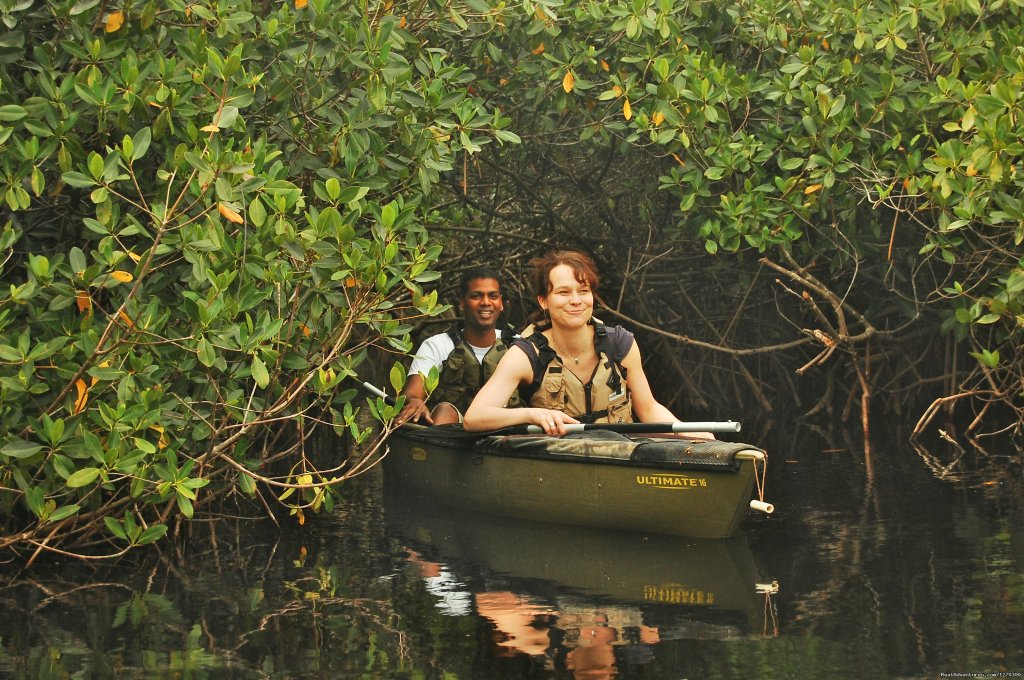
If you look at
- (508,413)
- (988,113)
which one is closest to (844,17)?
(988,113)

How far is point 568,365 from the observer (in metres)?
7.16

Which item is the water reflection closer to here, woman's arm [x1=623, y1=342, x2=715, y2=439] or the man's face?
woman's arm [x1=623, y1=342, x2=715, y2=439]

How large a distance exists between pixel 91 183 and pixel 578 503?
262 cm

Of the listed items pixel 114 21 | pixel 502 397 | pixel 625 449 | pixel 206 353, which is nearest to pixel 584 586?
pixel 625 449

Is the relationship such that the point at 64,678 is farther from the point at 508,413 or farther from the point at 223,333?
the point at 508,413

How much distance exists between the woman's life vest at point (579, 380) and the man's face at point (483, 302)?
139cm

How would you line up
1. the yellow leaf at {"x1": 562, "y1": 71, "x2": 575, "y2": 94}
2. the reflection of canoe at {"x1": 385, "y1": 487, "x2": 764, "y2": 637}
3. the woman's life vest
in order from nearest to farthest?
the reflection of canoe at {"x1": 385, "y1": 487, "x2": 764, "y2": 637}, the woman's life vest, the yellow leaf at {"x1": 562, "y1": 71, "x2": 575, "y2": 94}

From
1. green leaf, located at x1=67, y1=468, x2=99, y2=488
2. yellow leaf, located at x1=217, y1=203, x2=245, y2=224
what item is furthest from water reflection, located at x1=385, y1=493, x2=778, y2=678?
yellow leaf, located at x1=217, y1=203, x2=245, y2=224

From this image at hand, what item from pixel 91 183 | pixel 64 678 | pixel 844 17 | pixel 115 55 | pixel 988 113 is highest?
pixel 844 17

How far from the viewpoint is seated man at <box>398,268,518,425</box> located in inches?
326

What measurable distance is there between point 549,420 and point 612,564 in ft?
3.06

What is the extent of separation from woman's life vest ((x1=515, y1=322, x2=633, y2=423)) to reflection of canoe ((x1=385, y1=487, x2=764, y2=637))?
1.97 ft

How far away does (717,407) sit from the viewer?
39.6 ft

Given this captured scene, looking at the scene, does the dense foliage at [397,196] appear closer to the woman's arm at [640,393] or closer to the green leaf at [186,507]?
the green leaf at [186,507]
